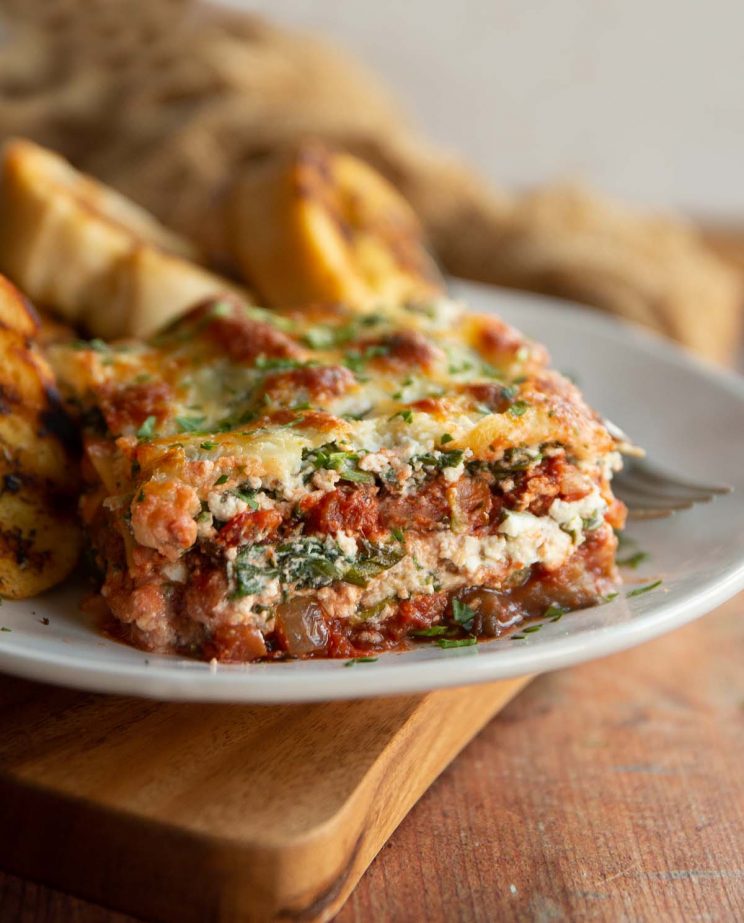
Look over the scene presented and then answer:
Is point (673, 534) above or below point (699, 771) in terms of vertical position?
above

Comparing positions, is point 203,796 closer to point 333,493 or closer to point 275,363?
point 333,493

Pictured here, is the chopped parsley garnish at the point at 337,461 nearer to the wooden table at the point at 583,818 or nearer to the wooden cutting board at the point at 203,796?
the wooden cutting board at the point at 203,796

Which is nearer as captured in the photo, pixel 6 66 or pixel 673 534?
pixel 673 534

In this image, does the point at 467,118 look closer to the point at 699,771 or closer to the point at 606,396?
the point at 606,396

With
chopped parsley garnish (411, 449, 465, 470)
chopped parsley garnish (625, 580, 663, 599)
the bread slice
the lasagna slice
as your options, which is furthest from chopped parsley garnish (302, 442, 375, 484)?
the bread slice

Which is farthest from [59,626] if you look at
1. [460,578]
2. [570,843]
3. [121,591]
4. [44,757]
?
[570,843]

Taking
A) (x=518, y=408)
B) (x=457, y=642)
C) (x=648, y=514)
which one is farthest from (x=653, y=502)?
(x=457, y=642)
